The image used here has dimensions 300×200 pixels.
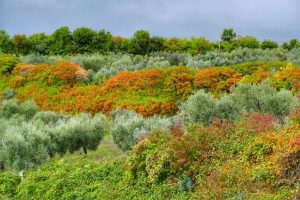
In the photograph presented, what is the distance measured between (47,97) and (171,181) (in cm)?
2423

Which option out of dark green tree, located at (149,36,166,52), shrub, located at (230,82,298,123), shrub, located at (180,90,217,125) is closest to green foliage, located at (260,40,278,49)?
dark green tree, located at (149,36,166,52)

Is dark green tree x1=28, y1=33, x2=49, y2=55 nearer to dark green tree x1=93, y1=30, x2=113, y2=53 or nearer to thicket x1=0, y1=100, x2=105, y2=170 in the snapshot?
dark green tree x1=93, y1=30, x2=113, y2=53

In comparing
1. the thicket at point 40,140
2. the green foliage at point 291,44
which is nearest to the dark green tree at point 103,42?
the green foliage at point 291,44

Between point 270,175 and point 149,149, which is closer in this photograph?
point 270,175

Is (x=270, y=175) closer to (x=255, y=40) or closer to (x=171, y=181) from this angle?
(x=171, y=181)

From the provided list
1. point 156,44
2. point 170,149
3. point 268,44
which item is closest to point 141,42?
point 156,44

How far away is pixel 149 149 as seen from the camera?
16984mm

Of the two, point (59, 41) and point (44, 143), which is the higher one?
point (59, 41)

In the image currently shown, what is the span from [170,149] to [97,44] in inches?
1858

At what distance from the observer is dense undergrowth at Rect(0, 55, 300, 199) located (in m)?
14.3

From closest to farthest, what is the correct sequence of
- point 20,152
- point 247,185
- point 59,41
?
point 247,185 → point 20,152 → point 59,41

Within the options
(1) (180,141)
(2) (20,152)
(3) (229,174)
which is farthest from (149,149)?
(2) (20,152)

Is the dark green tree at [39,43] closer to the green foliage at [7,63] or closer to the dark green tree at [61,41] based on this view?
the dark green tree at [61,41]

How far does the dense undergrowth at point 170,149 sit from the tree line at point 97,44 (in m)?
27.3
